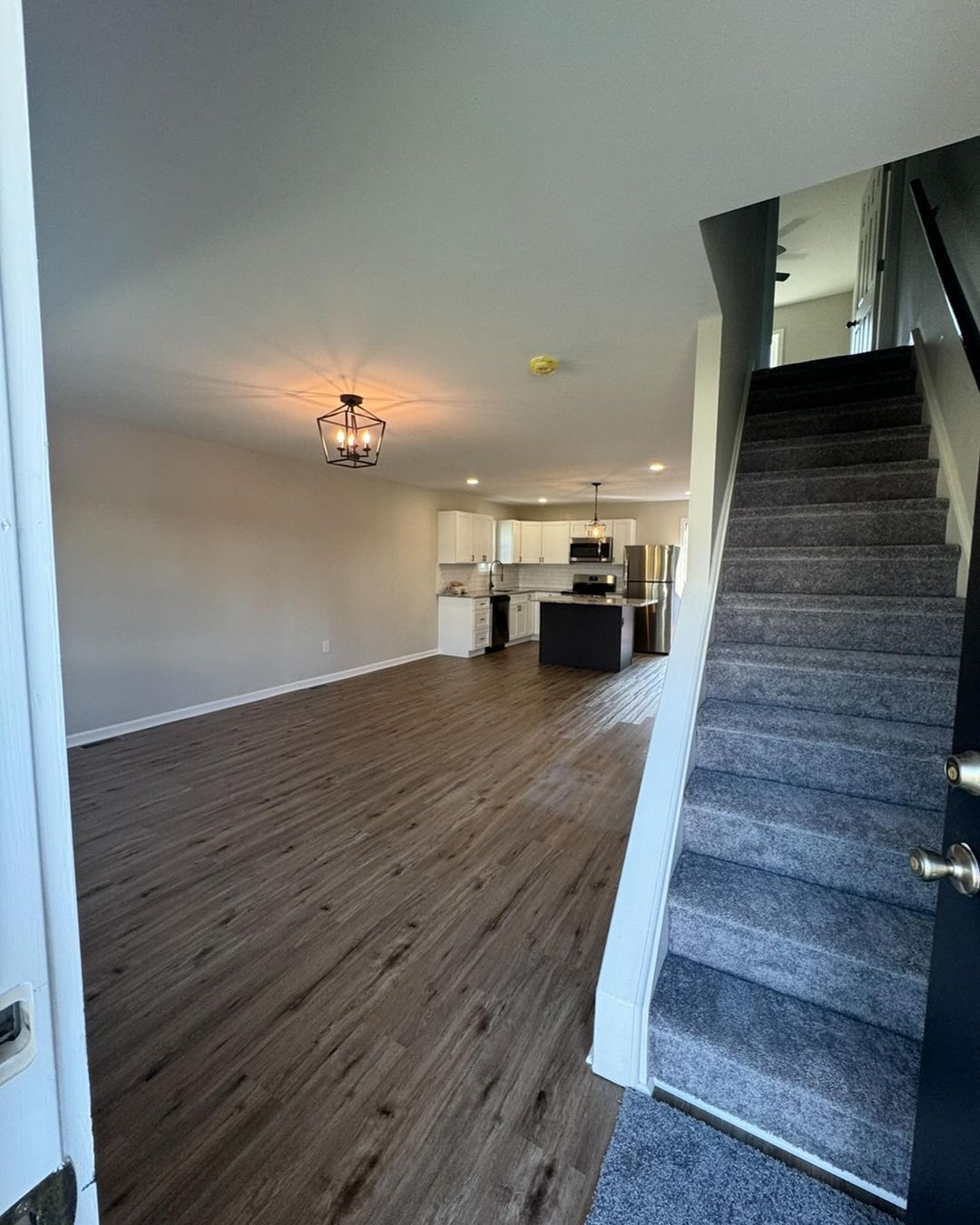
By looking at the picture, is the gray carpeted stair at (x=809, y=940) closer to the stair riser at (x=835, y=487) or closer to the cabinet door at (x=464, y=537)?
the stair riser at (x=835, y=487)

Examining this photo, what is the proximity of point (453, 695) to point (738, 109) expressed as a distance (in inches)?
189

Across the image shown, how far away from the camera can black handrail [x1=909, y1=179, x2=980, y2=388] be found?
150 cm

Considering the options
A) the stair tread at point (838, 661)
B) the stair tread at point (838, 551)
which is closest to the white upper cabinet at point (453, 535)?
the stair tread at point (838, 551)

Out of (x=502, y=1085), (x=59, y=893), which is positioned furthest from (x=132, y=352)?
(x=502, y=1085)

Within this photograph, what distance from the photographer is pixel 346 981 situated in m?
1.77

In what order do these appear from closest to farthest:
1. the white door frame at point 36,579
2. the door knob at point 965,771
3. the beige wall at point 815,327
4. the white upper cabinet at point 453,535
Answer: the white door frame at point 36,579, the door knob at point 965,771, the beige wall at point 815,327, the white upper cabinet at point 453,535

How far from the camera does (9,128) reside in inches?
14.0

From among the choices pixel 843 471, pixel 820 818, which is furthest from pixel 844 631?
pixel 843 471

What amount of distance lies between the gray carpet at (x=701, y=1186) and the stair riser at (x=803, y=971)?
371 mm

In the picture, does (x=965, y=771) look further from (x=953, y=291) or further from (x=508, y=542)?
(x=508, y=542)

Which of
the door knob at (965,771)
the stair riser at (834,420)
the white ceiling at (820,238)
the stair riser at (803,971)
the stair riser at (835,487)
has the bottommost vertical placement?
the stair riser at (803,971)

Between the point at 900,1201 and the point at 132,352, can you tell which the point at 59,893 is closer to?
the point at 900,1201

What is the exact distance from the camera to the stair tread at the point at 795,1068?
1184mm

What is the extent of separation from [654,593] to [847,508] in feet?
18.0
